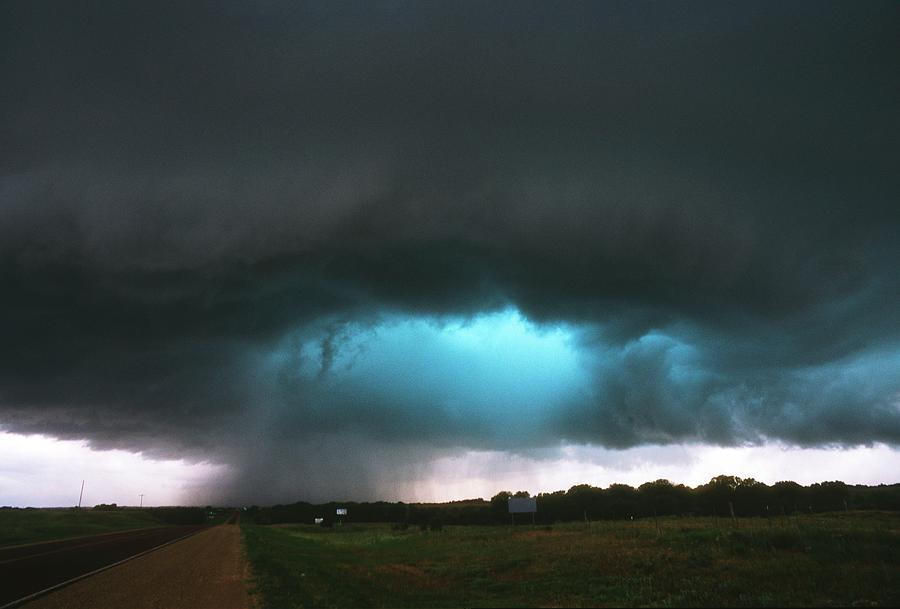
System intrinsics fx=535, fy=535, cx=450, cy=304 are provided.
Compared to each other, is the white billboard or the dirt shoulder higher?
the dirt shoulder

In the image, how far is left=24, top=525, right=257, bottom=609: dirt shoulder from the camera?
73.9ft

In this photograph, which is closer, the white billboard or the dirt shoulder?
the dirt shoulder

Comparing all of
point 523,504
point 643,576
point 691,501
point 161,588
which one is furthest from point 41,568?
point 691,501

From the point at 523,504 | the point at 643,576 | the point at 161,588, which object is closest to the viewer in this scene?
the point at 161,588

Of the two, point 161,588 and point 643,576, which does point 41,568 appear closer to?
point 161,588

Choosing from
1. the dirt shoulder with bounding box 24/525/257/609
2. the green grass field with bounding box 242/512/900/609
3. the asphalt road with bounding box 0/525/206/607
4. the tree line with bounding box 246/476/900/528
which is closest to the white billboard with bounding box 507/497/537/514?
the tree line with bounding box 246/476/900/528

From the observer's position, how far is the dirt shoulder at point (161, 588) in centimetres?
2252

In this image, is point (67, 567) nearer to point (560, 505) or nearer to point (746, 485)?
point (560, 505)

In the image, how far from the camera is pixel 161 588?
2722cm

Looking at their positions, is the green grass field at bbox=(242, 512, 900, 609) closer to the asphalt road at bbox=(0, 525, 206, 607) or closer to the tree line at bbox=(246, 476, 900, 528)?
the asphalt road at bbox=(0, 525, 206, 607)

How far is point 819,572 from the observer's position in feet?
81.6

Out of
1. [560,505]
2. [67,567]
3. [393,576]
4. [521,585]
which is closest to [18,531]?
[67,567]

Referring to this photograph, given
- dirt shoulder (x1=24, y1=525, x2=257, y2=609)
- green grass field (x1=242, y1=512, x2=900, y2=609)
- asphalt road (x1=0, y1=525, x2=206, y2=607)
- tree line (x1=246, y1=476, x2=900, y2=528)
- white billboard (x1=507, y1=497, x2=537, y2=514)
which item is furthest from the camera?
tree line (x1=246, y1=476, x2=900, y2=528)

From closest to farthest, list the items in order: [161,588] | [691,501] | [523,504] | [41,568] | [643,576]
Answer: [161,588], [643,576], [41,568], [523,504], [691,501]
